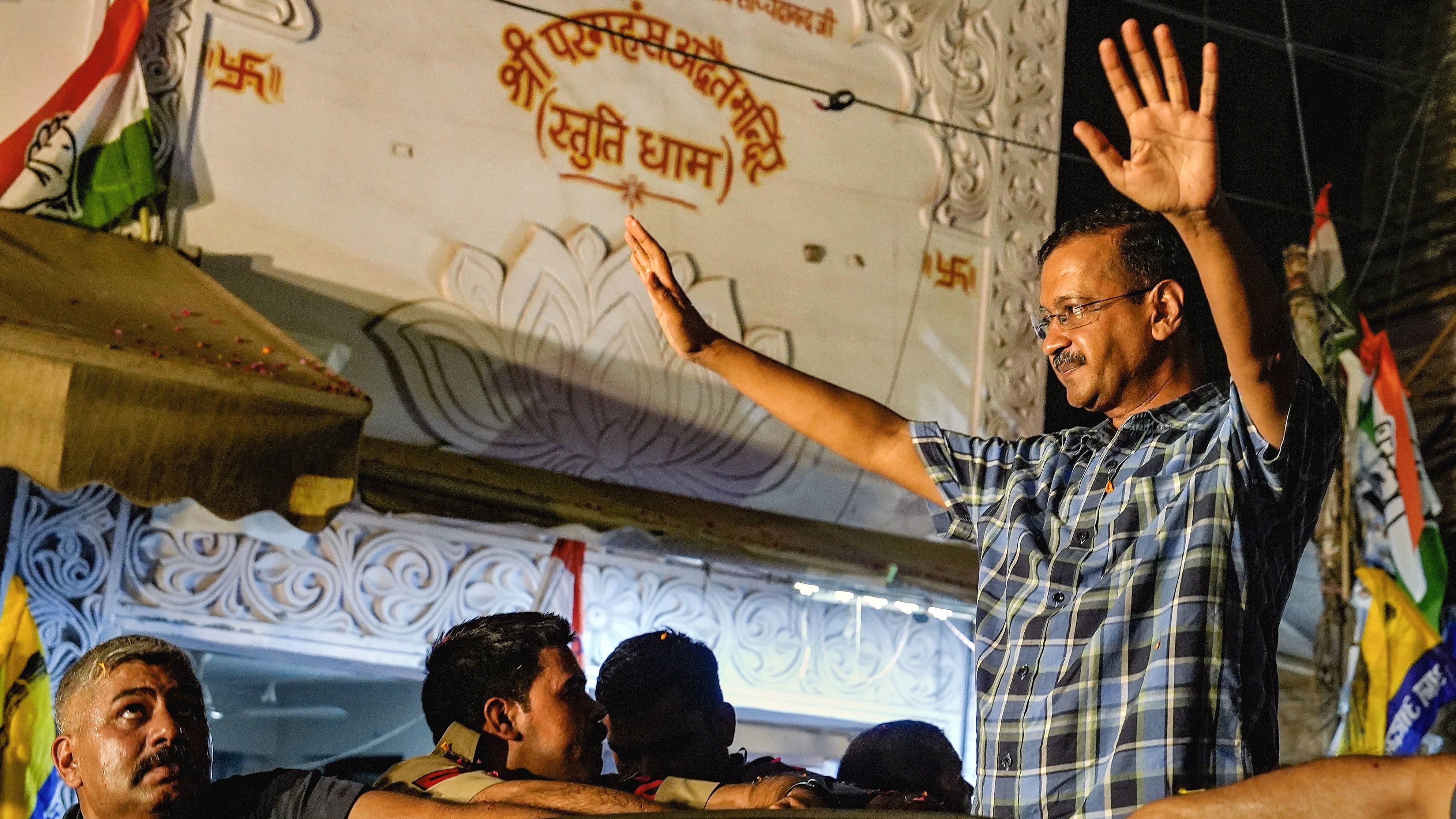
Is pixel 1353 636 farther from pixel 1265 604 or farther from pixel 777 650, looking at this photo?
pixel 1265 604

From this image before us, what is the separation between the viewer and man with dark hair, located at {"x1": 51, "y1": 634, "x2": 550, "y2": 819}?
9.29 ft

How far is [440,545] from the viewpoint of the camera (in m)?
5.52

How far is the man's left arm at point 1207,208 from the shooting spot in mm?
1967

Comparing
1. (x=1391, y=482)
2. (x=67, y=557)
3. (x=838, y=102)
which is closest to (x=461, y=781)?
(x=67, y=557)

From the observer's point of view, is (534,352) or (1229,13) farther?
(1229,13)

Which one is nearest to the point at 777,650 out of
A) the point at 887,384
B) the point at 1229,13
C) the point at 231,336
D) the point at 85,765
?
the point at 887,384

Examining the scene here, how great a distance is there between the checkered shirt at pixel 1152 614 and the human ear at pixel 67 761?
1.70 meters

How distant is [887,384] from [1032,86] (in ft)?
5.33

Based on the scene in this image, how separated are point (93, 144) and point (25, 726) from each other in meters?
1.90

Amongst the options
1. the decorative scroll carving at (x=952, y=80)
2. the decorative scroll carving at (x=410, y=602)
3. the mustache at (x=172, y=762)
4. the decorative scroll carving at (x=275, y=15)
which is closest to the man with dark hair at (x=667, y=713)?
the mustache at (x=172, y=762)

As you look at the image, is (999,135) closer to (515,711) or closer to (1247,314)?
(515,711)

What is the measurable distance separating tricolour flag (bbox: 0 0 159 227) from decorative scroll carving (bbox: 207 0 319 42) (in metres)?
0.29

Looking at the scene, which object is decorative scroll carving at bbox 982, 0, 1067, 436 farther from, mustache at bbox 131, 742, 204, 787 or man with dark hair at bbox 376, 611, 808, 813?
mustache at bbox 131, 742, 204, 787

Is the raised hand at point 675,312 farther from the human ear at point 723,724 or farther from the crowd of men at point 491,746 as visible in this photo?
the human ear at point 723,724
